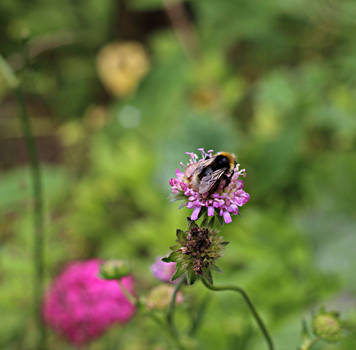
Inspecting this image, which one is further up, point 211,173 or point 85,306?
point 85,306

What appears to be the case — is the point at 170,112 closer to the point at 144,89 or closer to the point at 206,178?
the point at 144,89

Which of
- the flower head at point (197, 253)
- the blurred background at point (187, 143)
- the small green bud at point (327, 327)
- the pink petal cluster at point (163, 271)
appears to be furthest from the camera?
the blurred background at point (187, 143)

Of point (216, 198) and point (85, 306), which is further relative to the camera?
point (85, 306)

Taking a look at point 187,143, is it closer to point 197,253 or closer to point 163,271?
point 163,271

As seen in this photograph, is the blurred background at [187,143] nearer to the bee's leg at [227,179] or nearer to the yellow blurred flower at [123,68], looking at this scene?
the yellow blurred flower at [123,68]

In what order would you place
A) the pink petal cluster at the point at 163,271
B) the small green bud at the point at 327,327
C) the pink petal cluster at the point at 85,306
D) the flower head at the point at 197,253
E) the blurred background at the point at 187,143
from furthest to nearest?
the blurred background at the point at 187,143 → the pink petal cluster at the point at 85,306 → the pink petal cluster at the point at 163,271 → the small green bud at the point at 327,327 → the flower head at the point at 197,253

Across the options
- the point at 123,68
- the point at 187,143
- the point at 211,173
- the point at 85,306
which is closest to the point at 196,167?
the point at 211,173

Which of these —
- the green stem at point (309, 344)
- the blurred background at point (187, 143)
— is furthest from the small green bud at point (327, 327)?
A: the blurred background at point (187, 143)
